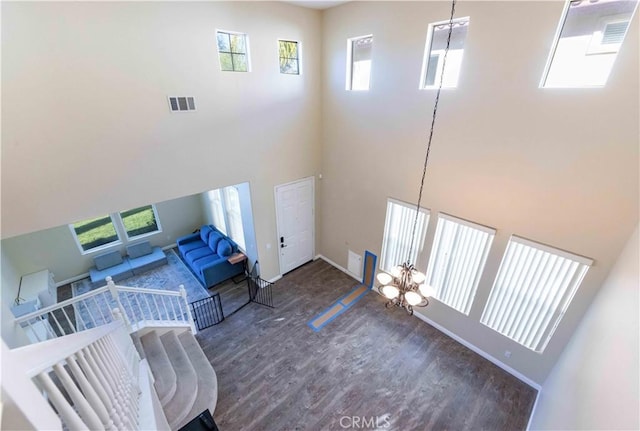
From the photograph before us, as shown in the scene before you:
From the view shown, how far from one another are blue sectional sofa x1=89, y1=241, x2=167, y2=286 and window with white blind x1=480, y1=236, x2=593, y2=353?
29.1 feet

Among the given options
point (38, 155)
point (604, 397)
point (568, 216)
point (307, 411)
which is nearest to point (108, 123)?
point (38, 155)

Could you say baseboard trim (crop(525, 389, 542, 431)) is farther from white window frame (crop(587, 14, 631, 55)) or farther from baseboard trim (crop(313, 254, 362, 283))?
white window frame (crop(587, 14, 631, 55))

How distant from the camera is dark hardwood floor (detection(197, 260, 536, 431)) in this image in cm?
436

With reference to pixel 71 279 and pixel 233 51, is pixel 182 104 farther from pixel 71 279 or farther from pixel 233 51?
pixel 71 279

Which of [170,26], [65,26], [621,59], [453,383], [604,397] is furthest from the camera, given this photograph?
[453,383]

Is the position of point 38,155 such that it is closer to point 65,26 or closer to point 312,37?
point 65,26

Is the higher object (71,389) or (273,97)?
(273,97)

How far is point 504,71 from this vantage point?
3.91 meters

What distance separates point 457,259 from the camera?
5.21 m

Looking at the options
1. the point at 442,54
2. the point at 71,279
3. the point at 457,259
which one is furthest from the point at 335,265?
the point at 71,279

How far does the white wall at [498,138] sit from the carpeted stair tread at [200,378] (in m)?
4.46

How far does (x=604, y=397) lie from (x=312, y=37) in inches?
281

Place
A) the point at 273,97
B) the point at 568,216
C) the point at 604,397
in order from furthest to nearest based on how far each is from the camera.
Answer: the point at 273,97
the point at 568,216
the point at 604,397

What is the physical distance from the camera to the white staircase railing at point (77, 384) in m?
1.20
